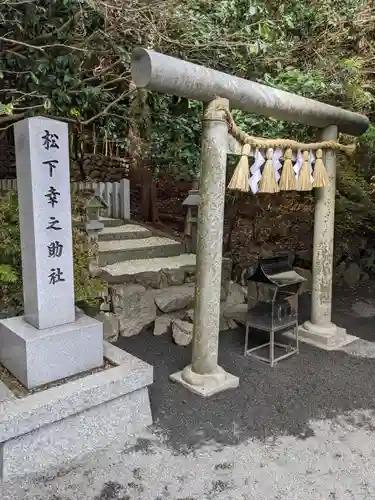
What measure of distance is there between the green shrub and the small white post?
35.9 inches

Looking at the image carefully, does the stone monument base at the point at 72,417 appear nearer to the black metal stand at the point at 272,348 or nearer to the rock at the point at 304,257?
the black metal stand at the point at 272,348

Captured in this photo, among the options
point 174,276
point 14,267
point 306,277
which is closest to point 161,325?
point 174,276

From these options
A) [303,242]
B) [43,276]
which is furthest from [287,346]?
[303,242]

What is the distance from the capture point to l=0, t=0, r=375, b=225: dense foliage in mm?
3992

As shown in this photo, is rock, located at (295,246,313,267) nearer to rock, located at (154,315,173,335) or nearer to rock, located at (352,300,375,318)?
rock, located at (352,300,375,318)

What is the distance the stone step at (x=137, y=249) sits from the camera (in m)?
6.04

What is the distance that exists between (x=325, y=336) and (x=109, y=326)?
246 cm

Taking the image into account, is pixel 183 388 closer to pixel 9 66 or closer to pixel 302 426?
pixel 302 426

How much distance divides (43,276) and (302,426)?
226cm

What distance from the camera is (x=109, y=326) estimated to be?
4816mm

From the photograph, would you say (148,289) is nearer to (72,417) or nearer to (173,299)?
(173,299)

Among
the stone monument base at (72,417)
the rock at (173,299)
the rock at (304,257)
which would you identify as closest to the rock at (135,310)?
the rock at (173,299)

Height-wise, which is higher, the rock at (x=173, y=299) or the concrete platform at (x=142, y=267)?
the concrete platform at (x=142, y=267)

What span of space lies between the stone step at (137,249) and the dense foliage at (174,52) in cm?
143
